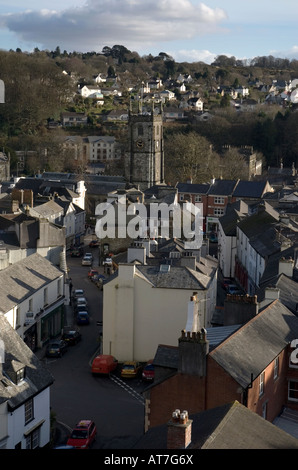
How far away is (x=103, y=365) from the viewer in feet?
87.7

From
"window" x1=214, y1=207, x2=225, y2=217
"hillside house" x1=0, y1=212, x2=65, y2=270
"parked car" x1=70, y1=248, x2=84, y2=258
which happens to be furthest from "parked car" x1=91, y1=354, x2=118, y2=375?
"window" x1=214, y1=207, x2=225, y2=217

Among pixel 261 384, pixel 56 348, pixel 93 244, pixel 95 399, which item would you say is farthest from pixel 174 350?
pixel 93 244

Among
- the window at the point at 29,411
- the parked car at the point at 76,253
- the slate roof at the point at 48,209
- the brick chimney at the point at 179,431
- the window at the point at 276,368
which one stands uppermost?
the brick chimney at the point at 179,431

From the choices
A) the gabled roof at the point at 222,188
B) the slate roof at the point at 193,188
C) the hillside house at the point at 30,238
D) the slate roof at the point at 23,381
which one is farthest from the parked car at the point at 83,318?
the slate roof at the point at 193,188

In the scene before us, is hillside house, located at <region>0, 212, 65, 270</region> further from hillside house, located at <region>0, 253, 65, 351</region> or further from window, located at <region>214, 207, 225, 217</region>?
window, located at <region>214, 207, 225, 217</region>

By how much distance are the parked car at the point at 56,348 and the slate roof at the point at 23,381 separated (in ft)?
26.7

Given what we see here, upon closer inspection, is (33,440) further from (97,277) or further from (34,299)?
(97,277)

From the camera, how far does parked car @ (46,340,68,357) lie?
28828mm

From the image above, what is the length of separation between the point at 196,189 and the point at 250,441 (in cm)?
5090

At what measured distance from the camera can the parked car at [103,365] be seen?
26703 mm

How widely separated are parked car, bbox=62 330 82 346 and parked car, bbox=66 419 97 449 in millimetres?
9338

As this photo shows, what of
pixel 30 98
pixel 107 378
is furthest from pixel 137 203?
pixel 30 98

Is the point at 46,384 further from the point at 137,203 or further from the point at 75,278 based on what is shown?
the point at 137,203

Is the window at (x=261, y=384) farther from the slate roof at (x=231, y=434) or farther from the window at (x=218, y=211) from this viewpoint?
the window at (x=218, y=211)
